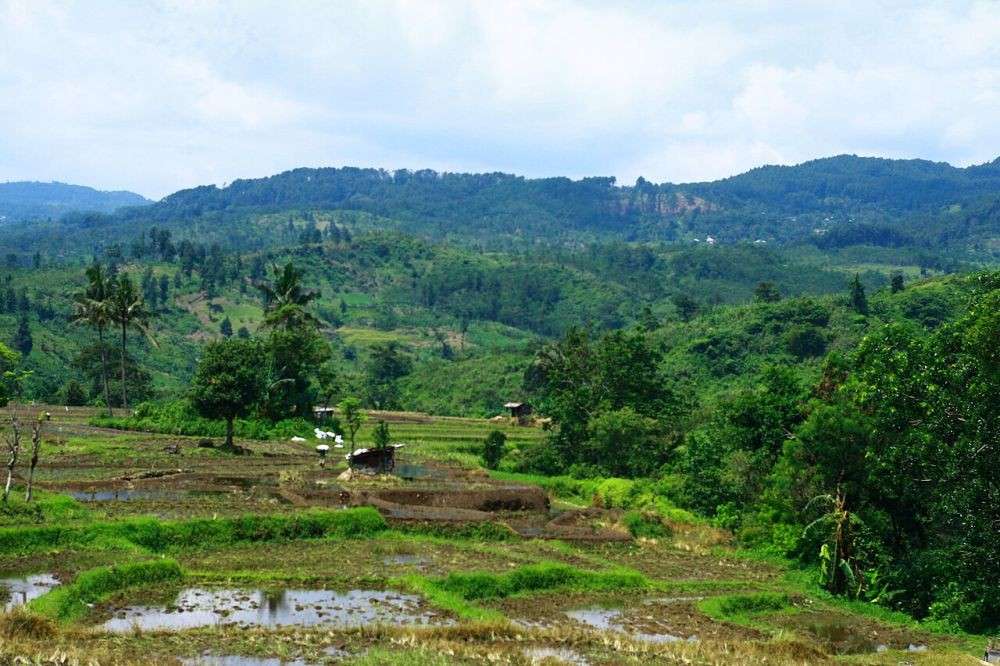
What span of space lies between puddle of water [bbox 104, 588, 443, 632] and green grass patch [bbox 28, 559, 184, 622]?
3.34ft

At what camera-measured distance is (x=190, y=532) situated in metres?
32.2

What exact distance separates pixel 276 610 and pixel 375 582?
4.12 meters

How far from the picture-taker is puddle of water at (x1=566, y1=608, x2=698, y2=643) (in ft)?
81.3

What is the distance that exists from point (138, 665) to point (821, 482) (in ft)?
81.7

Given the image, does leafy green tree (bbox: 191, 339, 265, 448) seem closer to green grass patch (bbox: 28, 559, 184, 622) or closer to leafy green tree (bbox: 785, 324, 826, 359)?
green grass patch (bbox: 28, 559, 184, 622)

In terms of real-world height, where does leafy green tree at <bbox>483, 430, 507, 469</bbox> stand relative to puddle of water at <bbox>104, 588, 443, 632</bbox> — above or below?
below

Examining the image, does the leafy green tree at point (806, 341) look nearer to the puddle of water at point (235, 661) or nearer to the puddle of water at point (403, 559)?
the puddle of water at point (403, 559)

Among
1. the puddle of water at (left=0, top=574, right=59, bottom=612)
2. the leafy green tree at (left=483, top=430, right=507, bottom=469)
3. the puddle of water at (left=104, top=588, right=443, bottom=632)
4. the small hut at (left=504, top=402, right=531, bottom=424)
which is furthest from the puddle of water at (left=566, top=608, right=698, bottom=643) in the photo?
the small hut at (left=504, top=402, right=531, bottom=424)

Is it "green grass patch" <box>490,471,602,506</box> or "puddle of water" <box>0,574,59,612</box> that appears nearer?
"puddle of water" <box>0,574,59,612</box>

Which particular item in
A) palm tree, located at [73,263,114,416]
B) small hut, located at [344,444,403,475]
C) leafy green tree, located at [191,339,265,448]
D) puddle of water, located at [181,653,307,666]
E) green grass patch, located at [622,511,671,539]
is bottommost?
green grass patch, located at [622,511,671,539]

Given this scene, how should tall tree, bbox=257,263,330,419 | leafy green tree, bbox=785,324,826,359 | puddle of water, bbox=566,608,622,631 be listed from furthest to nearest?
leafy green tree, bbox=785,324,826,359 < tall tree, bbox=257,263,330,419 < puddle of water, bbox=566,608,622,631

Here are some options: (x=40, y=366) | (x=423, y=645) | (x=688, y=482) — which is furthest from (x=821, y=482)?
(x=40, y=366)

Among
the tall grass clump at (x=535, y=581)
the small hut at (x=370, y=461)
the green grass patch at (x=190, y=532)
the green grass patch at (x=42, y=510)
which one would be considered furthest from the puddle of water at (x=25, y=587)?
the small hut at (x=370, y=461)

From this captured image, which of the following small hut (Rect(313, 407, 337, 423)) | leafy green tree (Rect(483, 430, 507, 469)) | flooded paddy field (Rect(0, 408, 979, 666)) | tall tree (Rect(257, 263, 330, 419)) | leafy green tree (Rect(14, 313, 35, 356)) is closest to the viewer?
flooded paddy field (Rect(0, 408, 979, 666))
